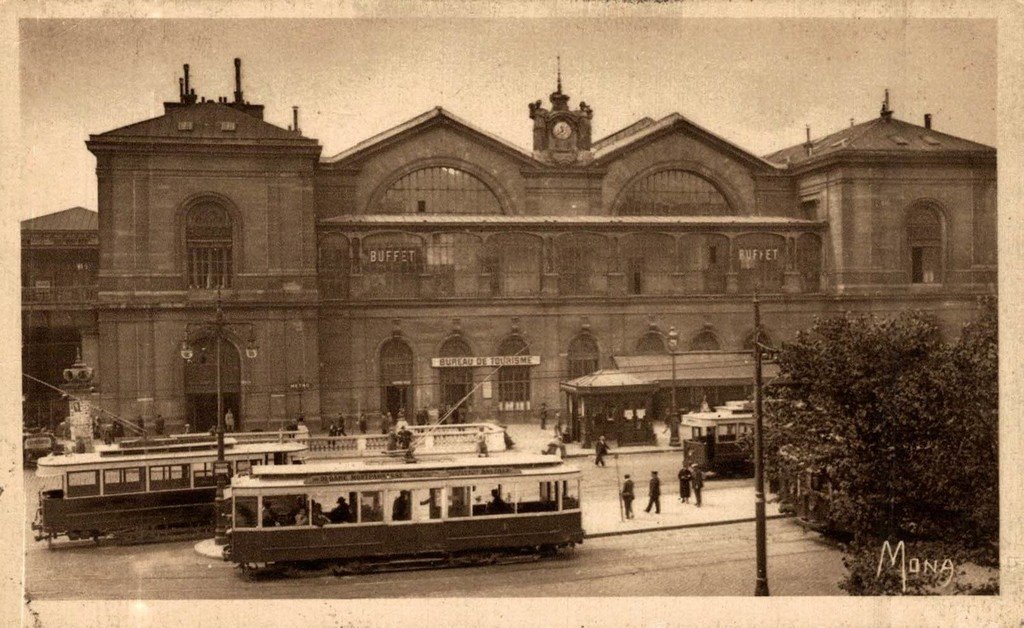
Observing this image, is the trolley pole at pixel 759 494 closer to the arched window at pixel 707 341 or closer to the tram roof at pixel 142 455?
the tram roof at pixel 142 455

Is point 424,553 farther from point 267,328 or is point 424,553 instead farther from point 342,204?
point 342,204

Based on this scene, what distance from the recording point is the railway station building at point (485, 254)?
3875 cm

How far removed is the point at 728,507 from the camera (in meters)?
27.0

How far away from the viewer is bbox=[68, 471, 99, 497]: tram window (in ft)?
77.7

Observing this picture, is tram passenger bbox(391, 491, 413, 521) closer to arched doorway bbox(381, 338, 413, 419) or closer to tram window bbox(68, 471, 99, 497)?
tram window bbox(68, 471, 99, 497)

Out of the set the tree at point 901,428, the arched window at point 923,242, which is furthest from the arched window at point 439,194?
the tree at point 901,428

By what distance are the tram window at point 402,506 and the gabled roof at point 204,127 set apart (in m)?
22.7

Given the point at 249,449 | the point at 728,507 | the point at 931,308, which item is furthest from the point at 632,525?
the point at 931,308

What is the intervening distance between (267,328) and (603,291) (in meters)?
Result: 14.7

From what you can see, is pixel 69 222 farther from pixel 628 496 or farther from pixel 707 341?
pixel 707 341

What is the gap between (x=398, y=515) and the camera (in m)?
20.9

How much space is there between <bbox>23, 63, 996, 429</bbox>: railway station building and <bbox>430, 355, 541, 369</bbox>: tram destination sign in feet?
0.31

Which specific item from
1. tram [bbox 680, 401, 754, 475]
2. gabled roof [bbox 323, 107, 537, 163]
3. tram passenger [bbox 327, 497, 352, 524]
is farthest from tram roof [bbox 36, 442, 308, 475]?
gabled roof [bbox 323, 107, 537, 163]

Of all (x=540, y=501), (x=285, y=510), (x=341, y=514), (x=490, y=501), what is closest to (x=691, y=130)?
(x=540, y=501)
